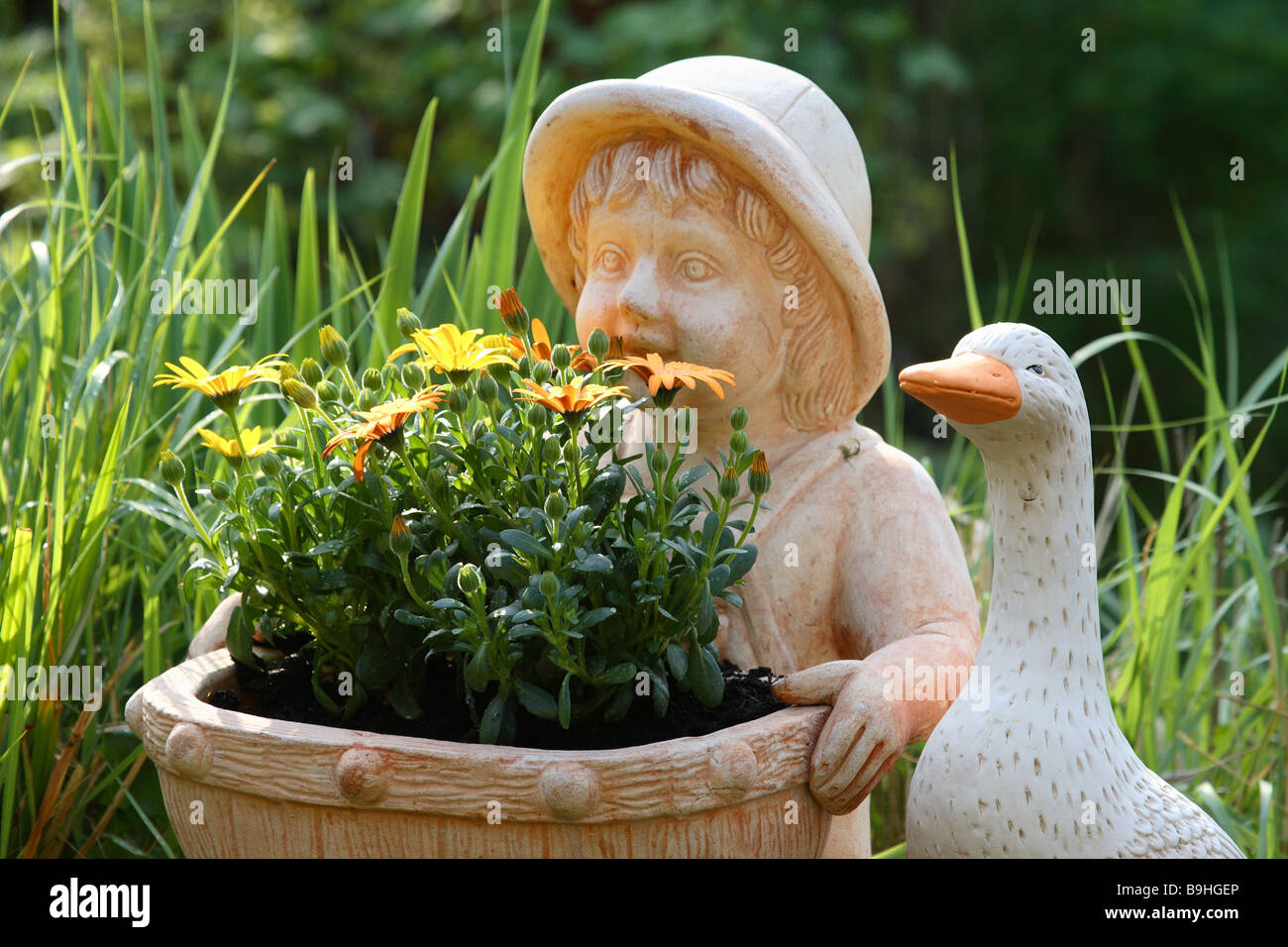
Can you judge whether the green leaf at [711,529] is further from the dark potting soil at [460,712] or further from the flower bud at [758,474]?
the dark potting soil at [460,712]

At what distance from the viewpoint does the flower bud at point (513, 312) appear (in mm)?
1398

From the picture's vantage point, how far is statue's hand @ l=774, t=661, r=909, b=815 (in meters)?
1.34

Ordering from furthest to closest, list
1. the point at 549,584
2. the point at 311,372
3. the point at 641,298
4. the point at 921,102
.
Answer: the point at 921,102
the point at 641,298
the point at 311,372
the point at 549,584

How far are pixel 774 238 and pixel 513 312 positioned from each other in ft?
1.13

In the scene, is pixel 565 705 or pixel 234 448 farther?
pixel 234 448

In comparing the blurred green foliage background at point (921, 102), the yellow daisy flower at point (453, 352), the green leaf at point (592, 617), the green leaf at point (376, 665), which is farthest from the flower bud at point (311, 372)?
the blurred green foliage background at point (921, 102)

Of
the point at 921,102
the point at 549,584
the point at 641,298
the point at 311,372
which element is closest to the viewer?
the point at 549,584

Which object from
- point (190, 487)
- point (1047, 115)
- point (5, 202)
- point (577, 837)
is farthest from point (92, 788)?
point (1047, 115)

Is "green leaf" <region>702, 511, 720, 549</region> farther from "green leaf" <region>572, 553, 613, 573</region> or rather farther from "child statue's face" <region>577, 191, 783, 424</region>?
"child statue's face" <region>577, 191, 783, 424</region>

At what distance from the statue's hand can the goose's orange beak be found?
289 mm

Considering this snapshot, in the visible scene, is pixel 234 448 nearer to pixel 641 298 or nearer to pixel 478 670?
pixel 478 670

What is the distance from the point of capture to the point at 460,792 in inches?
48.5

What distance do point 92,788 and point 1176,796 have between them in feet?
4.55

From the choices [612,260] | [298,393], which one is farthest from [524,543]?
[612,260]
